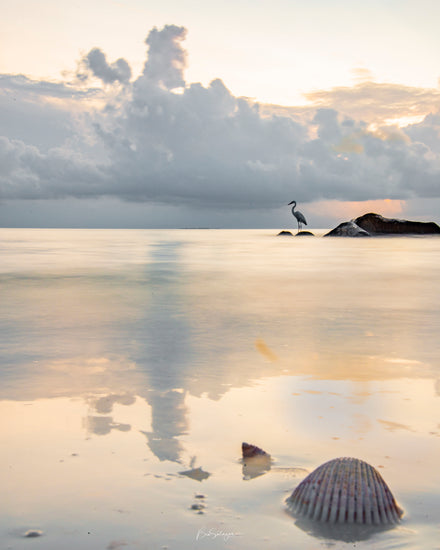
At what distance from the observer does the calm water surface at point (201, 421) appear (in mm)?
3746

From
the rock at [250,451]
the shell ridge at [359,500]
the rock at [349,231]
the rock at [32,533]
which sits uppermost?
the rock at [349,231]

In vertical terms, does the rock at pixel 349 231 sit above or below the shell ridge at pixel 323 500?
above

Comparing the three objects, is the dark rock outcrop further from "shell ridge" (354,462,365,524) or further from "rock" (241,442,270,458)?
"shell ridge" (354,462,365,524)

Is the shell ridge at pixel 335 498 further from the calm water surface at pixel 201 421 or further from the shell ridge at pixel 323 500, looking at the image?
the calm water surface at pixel 201 421

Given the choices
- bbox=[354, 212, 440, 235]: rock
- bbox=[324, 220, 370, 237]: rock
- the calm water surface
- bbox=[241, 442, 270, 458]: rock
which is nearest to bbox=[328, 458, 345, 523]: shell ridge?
the calm water surface

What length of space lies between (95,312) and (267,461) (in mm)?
9937

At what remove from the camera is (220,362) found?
28.4 feet

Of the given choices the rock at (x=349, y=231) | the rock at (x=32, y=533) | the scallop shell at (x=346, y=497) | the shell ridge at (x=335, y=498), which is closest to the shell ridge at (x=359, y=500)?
the scallop shell at (x=346, y=497)

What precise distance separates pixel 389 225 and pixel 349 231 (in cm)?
759

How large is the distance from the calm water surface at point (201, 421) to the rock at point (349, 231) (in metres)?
89.0

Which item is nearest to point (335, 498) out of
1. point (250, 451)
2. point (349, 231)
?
point (250, 451)

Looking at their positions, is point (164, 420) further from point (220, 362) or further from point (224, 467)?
point (220, 362)

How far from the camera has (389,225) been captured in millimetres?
102875

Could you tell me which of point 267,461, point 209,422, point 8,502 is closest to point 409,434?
point 267,461
